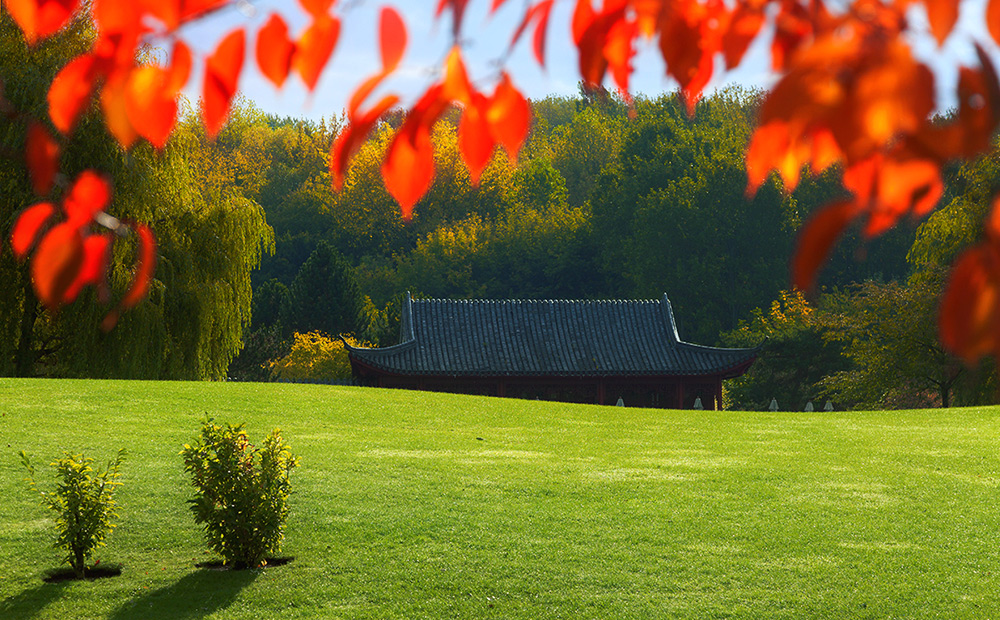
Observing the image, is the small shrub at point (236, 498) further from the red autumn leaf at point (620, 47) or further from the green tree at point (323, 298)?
the green tree at point (323, 298)

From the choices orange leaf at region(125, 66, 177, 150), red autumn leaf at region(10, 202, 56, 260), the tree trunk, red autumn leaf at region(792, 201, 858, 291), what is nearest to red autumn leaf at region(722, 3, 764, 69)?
red autumn leaf at region(792, 201, 858, 291)

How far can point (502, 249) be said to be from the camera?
1614 inches

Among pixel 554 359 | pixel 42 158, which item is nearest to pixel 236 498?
pixel 42 158

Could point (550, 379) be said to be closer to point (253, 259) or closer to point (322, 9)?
point (253, 259)

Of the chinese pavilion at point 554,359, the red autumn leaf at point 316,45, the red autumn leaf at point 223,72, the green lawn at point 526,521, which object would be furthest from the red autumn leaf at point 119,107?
the chinese pavilion at point 554,359

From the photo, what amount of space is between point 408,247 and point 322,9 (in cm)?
4356

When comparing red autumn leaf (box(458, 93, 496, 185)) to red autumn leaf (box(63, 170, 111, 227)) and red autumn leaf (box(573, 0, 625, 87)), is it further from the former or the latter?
red autumn leaf (box(63, 170, 111, 227))

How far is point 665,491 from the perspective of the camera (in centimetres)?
856

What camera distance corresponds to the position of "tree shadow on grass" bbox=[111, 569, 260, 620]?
5.58 m

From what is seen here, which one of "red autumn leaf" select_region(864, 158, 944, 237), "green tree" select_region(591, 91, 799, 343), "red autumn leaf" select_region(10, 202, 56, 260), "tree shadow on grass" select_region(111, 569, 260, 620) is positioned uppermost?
"green tree" select_region(591, 91, 799, 343)

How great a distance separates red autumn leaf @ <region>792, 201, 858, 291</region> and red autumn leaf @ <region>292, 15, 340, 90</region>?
67 cm

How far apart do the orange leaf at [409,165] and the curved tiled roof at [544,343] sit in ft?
72.1

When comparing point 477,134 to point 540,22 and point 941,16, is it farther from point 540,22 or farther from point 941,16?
point 941,16

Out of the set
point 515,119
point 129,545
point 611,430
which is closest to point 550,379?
point 611,430
